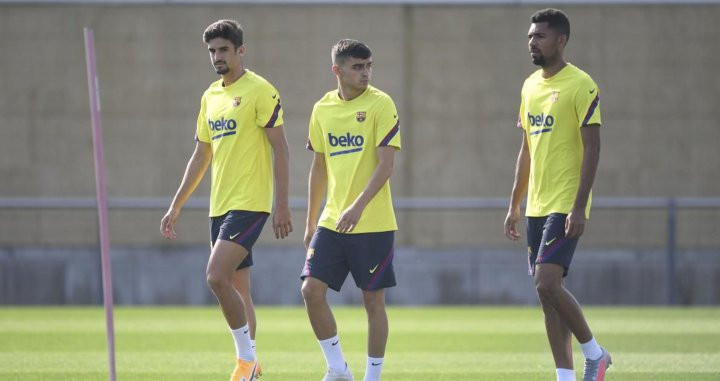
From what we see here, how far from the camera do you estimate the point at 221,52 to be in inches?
350

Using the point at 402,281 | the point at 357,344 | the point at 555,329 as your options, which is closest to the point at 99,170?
the point at 555,329

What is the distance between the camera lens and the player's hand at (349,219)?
318 inches

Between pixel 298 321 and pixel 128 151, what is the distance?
280 inches

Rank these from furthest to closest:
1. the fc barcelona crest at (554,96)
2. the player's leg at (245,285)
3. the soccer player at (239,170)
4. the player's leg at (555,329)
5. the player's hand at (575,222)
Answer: the player's leg at (245,285), the soccer player at (239,170), the player's leg at (555,329), the fc barcelona crest at (554,96), the player's hand at (575,222)

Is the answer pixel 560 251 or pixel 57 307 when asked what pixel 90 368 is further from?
pixel 57 307

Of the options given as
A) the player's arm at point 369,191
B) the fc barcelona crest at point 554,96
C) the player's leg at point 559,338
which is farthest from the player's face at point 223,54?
the player's leg at point 559,338

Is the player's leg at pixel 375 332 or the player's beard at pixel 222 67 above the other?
the player's beard at pixel 222 67

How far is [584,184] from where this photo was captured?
26.0 ft

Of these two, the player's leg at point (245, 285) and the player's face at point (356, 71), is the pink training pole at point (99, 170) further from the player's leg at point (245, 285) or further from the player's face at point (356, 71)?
the player's leg at point (245, 285)

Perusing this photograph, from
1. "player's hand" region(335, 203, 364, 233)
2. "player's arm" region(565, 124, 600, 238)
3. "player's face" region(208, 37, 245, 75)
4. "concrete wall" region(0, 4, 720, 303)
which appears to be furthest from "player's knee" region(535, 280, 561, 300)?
"concrete wall" region(0, 4, 720, 303)

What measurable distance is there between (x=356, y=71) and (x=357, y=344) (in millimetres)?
4936

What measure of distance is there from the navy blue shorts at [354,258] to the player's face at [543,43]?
139 cm

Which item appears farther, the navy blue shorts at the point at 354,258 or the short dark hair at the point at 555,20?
the navy blue shorts at the point at 354,258

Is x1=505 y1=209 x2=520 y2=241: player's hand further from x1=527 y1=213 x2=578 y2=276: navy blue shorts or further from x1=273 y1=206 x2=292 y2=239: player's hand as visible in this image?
x1=273 y1=206 x2=292 y2=239: player's hand
